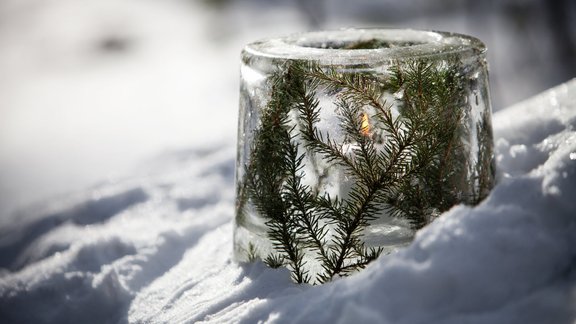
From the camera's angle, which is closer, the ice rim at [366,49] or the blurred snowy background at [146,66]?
the ice rim at [366,49]

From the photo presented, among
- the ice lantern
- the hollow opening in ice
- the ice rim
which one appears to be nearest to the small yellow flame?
the ice lantern

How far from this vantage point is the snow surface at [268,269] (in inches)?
40.3

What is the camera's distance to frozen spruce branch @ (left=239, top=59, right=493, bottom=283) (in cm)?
131

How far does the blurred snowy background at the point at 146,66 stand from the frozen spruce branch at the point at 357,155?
1569 millimetres

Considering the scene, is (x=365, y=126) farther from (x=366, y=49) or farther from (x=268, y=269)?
(x=268, y=269)

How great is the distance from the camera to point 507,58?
5.98 m

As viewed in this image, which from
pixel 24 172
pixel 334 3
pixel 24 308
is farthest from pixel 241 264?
pixel 334 3

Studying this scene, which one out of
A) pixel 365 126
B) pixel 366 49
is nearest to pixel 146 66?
pixel 366 49

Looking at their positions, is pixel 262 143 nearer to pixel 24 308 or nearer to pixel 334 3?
pixel 24 308

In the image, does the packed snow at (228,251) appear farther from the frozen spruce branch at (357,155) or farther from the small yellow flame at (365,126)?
the small yellow flame at (365,126)

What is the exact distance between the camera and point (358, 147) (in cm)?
132

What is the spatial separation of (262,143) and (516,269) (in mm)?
661

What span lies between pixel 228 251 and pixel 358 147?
0.65 m

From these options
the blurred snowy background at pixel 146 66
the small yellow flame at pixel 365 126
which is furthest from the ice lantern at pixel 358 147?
the blurred snowy background at pixel 146 66
